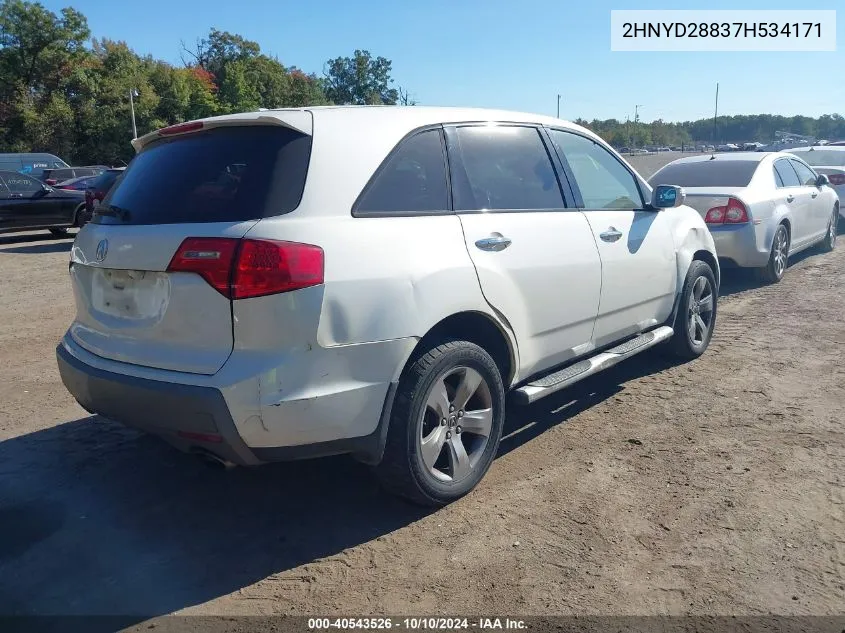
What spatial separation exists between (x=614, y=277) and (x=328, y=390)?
2.29 metres

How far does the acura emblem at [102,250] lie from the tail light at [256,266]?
0.69 metres

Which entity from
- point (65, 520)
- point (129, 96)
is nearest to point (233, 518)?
point (65, 520)

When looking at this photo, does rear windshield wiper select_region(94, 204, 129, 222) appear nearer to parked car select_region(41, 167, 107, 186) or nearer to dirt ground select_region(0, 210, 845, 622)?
dirt ground select_region(0, 210, 845, 622)

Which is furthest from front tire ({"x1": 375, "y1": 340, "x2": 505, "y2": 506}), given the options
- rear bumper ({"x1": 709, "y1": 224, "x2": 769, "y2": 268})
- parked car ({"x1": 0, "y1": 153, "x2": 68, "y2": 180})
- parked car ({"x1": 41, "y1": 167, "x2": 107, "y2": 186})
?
parked car ({"x1": 0, "y1": 153, "x2": 68, "y2": 180})

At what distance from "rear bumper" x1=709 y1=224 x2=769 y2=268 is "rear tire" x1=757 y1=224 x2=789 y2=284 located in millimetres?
333

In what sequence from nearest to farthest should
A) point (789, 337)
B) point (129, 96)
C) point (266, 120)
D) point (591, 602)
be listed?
point (591, 602)
point (266, 120)
point (789, 337)
point (129, 96)

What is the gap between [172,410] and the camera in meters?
2.89

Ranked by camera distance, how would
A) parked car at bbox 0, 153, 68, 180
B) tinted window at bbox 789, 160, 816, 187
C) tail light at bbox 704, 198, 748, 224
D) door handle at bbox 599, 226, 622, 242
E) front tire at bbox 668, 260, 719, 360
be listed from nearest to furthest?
1. door handle at bbox 599, 226, 622, 242
2. front tire at bbox 668, 260, 719, 360
3. tail light at bbox 704, 198, 748, 224
4. tinted window at bbox 789, 160, 816, 187
5. parked car at bbox 0, 153, 68, 180

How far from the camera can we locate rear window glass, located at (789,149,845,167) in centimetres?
1559

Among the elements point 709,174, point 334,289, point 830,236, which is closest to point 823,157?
point 830,236

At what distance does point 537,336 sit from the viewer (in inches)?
154

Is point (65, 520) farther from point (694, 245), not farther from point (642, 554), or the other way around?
point (694, 245)

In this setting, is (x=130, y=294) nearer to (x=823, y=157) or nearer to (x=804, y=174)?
(x=804, y=174)

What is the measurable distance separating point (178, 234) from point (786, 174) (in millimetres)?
8714
